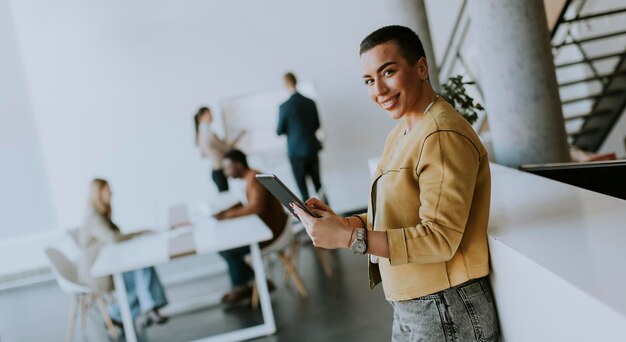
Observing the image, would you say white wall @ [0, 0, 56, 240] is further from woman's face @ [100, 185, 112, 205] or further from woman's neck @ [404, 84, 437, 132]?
woman's neck @ [404, 84, 437, 132]

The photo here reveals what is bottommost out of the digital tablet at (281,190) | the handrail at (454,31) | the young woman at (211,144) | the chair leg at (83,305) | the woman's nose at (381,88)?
the chair leg at (83,305)

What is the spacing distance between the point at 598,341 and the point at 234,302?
16.2ft

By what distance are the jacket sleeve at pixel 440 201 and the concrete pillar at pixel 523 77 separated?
7.51ft

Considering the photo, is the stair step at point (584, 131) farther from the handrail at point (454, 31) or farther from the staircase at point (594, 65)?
the handrail at point (454, 31)

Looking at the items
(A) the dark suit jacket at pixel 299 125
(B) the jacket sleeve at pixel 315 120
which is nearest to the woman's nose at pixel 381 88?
(A) the dark suit jacket at pixel 299 125

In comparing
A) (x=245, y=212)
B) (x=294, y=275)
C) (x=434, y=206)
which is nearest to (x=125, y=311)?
(x=245, y=212)

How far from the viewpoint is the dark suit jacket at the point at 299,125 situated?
7.95m

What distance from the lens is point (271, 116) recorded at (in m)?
8.73

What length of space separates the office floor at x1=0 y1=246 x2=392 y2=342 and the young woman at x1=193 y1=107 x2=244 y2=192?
122 centimetres

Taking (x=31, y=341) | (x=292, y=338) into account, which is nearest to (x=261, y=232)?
(x=292, y=338)

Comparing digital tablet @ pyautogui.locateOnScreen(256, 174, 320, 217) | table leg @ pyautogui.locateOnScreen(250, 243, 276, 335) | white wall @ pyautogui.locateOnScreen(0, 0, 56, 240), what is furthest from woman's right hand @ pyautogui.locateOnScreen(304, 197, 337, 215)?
white wall @ pyautogui.locateOnScreen(0, 0, 56, 240)

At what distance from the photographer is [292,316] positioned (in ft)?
17.3

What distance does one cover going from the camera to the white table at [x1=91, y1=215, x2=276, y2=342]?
15.8 ft

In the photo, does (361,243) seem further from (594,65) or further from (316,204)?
(594,65)
